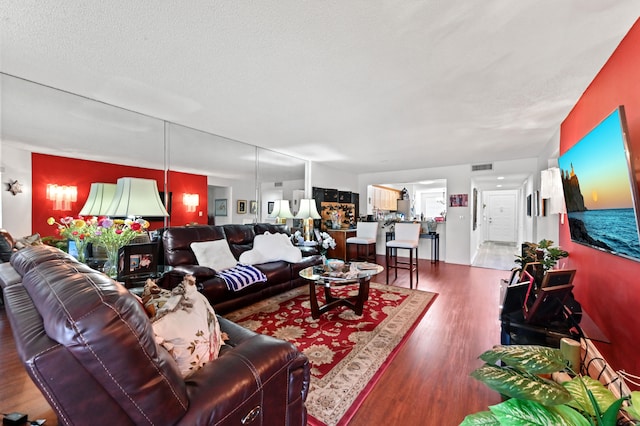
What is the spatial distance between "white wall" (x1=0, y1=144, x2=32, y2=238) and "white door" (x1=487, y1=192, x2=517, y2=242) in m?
11.8

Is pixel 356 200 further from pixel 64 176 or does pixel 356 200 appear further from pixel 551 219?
pixel 64 176

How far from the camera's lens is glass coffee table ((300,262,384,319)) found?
2.80 m

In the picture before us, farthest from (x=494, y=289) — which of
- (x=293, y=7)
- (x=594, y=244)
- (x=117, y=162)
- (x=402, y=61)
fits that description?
(x=117, y=162)

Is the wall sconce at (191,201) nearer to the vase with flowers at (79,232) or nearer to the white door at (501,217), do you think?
the vase with flowers at (79,232)

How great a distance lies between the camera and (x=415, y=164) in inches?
238

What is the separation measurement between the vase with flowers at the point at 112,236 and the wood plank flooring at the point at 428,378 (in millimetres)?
848

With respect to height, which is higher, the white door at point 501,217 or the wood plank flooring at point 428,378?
the white door at point 501,217

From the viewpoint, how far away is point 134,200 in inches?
79.9

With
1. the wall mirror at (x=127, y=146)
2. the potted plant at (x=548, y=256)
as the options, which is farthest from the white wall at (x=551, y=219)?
the wall mirror at (x=127, y=146)

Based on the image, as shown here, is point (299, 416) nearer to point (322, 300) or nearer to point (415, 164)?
point (322, 300)

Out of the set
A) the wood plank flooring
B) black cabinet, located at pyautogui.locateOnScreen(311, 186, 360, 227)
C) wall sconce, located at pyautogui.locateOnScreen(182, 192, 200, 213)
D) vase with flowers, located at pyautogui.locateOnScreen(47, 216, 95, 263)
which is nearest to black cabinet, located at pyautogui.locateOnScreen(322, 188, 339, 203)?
black cabinet, located at pyautogui.locateOnScreen(311, 186, 360, 227)

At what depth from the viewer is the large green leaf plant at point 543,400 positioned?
1.98 feet

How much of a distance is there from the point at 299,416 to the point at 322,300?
2.29 meters

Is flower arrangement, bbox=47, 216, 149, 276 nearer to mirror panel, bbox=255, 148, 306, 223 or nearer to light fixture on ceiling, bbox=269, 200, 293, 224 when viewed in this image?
mirror panel, bbox=255, 148, 306, 223
